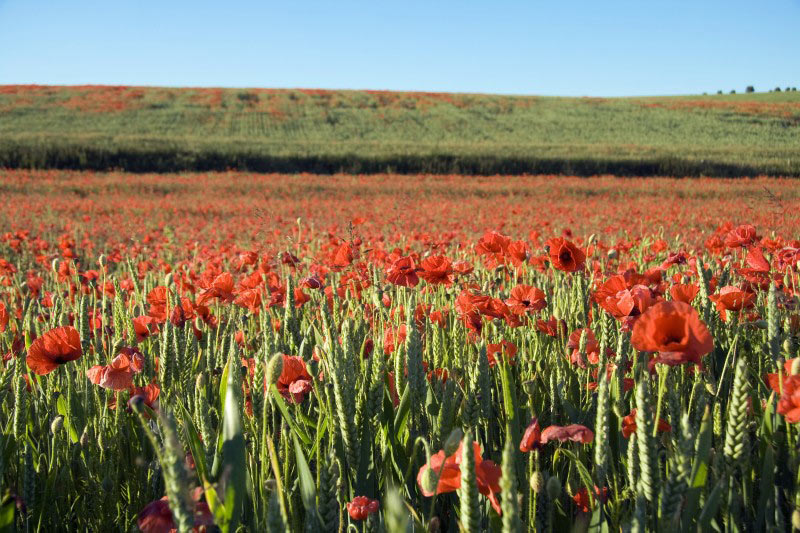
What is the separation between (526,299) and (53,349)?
4.16ft

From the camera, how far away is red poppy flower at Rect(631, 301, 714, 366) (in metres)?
0.99

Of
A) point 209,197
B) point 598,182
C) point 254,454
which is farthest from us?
point 598,182

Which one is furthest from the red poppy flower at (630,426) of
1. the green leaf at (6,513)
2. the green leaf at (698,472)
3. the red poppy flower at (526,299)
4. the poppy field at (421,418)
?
the green leaf at (6,513)

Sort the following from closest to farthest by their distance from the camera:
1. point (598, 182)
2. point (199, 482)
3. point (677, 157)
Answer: point (199, 482) → point (598, 182) → point (677, 157)

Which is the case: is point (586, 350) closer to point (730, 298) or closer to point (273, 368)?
point (730, 298)

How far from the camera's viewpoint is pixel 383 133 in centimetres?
3266

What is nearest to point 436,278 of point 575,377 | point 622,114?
point 575,377

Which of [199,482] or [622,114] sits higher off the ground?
[622,114]

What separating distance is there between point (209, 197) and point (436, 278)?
1324 cm

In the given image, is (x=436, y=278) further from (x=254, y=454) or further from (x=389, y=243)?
(x=389, y=243)

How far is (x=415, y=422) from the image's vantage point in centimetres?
144

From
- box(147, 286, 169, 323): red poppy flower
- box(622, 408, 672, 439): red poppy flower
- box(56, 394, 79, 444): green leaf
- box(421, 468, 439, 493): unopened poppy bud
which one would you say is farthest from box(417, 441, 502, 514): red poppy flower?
box(147, 286, 169, 323): red poppy flower

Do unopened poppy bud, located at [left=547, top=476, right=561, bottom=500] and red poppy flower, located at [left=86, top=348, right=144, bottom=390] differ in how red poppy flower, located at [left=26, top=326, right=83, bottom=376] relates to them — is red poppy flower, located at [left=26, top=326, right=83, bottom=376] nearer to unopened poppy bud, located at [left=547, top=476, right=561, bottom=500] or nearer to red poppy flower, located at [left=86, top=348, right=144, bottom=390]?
red poppy flower, located at [left=86, top=348, right=144, bottom=390]

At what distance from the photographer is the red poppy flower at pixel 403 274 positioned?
6.81ft
